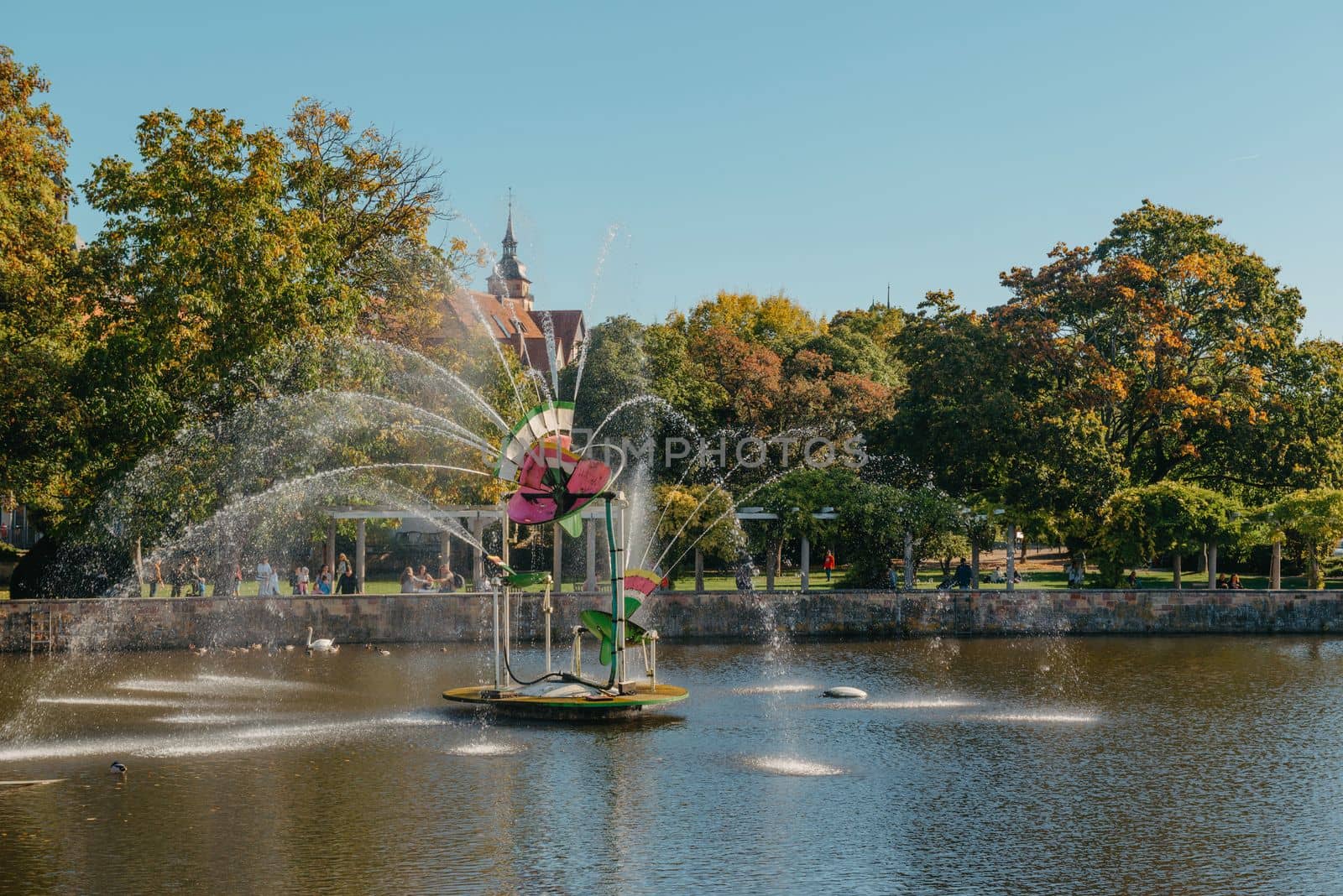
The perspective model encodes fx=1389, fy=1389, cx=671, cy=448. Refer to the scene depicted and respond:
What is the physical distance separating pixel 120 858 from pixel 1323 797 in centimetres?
1641

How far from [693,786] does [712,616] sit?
21457 mm

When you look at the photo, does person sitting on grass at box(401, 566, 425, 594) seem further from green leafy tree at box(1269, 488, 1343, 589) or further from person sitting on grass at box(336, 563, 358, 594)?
green leafy tree at box(1269, 488, 1343, 589)

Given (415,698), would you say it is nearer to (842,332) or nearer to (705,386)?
(705,386)

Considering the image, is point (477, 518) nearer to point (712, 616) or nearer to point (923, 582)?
point (712, 616)

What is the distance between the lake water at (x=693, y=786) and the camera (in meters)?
16.1

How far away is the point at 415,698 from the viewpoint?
29141 mm

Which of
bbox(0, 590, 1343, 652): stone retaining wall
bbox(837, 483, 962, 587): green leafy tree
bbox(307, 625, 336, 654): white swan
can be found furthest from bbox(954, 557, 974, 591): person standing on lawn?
bbox(307, 625, 336, 654): white swan

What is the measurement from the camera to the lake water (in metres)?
16.1

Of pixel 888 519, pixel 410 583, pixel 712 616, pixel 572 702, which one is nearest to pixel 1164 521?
pixel 888 519

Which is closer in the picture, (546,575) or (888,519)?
(546,575)

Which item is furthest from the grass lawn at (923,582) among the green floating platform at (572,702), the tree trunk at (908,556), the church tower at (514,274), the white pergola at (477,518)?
the church tower at (514,274)

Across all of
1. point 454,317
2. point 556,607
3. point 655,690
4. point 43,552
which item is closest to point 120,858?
point 655,690

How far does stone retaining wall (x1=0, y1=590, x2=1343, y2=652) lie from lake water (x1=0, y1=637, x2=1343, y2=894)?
4.26 metres

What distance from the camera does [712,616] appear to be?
4194 centimetres
